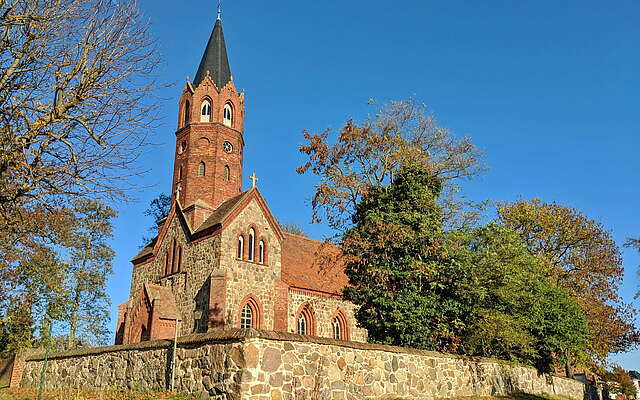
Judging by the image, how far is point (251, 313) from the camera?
26.6 metres

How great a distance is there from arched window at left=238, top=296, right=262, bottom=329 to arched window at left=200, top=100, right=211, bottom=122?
41.1 ft

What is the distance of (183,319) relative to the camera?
88.0ft

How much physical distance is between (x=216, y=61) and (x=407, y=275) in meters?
22.6

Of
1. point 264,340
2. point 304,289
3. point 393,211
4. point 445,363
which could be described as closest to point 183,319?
point 304,289

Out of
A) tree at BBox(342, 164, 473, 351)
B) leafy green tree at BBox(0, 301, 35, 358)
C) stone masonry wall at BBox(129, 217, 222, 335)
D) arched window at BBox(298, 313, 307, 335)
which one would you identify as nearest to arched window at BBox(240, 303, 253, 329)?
stone masonry wall at BBox(129, 217, 222, 335)

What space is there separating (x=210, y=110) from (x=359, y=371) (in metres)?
24.0

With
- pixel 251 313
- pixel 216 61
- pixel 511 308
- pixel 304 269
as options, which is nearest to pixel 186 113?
pixel 216 61

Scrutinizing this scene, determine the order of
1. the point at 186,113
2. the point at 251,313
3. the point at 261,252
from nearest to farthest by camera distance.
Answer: the point at 251,313 < the point at 261,252 < the point at 186,113

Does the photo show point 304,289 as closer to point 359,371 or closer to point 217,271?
point 217,271

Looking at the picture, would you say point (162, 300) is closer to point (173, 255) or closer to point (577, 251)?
point (173, 255)

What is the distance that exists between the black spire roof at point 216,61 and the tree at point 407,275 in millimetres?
17975

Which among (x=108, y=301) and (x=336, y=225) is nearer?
(x=336, y=225)

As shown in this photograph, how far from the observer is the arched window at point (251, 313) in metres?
26.1

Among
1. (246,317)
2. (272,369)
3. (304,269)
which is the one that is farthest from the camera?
(304,269)
